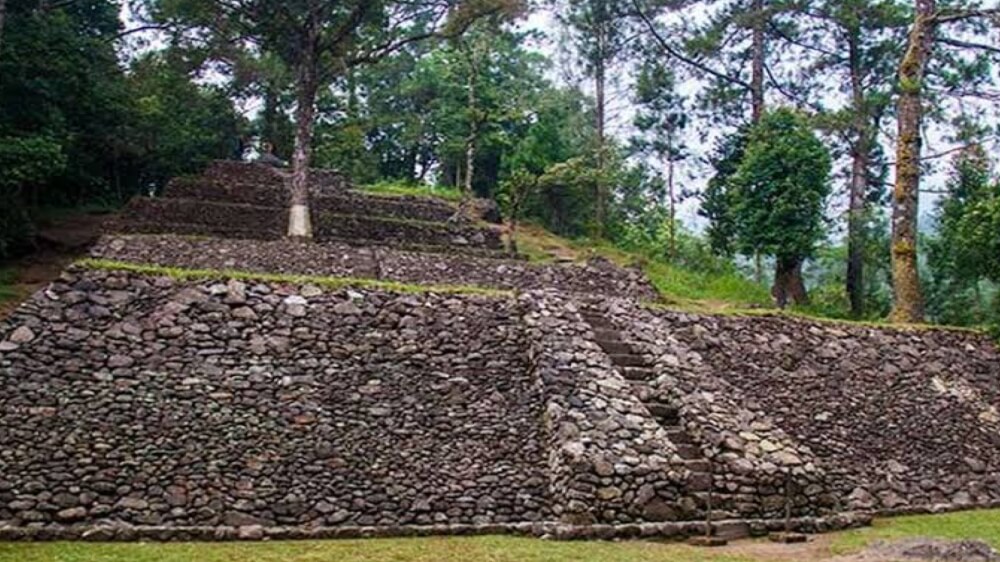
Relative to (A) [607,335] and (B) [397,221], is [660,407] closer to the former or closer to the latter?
(A) [607,335]

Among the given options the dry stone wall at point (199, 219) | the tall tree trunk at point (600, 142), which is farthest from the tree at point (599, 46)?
the dry stone wall at point (199, 219)

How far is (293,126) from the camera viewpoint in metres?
32.2

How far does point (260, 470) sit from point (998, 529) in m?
8.03

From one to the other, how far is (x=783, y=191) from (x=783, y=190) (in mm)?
26

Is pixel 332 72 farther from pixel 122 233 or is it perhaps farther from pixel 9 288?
pixel 9 288

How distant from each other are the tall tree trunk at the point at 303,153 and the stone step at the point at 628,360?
30.6ft

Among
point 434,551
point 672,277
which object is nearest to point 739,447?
point 434,551

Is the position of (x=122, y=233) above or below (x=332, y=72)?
below

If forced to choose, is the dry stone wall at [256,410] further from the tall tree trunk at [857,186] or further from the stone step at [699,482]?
the tall tree trunk at [857,186]

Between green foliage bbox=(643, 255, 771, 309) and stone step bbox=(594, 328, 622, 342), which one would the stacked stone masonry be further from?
stone step bbox=(594, 328, 622, 342)

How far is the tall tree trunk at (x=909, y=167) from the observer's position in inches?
691

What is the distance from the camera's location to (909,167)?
18.1 metres

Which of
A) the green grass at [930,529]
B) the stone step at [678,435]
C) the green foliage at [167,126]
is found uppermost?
the green foliage at [167,126]

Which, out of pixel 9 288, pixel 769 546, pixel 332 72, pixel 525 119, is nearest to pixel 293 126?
pixel 525 119
